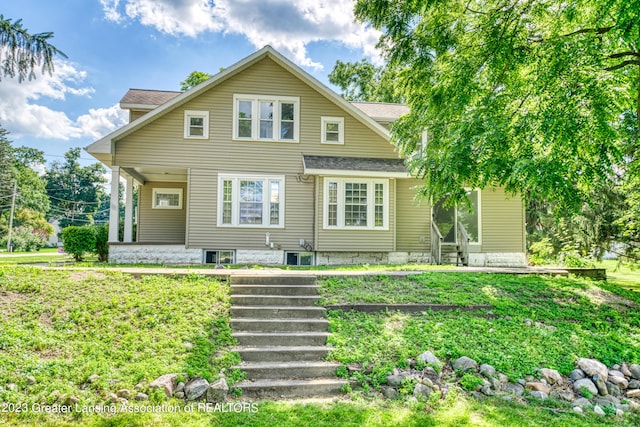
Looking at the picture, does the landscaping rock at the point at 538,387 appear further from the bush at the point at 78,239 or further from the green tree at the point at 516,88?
the bush at the point at 78,239

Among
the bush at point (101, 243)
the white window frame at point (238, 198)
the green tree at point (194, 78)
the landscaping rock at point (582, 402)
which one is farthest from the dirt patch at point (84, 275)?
the green tree at point (194, 78)

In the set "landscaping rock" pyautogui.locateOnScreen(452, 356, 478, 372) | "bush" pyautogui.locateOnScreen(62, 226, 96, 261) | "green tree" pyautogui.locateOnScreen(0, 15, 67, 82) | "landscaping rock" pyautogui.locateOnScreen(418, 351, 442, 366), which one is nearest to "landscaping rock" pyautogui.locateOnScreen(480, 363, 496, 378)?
"landscaping rock" pyautogui.locateOnScreen(452, 356, 478, 372)

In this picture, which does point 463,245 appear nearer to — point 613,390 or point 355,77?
point 613,390

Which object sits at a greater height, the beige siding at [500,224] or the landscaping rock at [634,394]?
the beige siding at [500,224]

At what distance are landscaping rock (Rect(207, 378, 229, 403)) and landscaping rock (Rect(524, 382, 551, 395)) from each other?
3.83 m

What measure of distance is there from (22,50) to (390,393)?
640cm

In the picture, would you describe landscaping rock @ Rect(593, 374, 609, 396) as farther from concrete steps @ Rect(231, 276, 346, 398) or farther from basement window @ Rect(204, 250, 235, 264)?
basement window @ Rect(204, 250, 235, 264)

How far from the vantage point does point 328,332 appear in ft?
19.6

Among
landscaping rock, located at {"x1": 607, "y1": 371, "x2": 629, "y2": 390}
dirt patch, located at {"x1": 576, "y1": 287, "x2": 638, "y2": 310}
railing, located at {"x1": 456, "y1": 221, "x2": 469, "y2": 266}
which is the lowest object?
landscaping rock, located at {"x1": 607, "y1": 371, "x2": 629, "y2": 390}

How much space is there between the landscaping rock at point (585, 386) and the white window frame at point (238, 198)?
9.48m

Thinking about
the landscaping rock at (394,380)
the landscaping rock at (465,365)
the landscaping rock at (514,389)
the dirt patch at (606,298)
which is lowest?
the landscaping rock at (514,389)

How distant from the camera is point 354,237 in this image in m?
13.1

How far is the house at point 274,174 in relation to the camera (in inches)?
502

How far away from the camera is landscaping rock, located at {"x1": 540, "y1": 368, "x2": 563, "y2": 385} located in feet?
16.7
